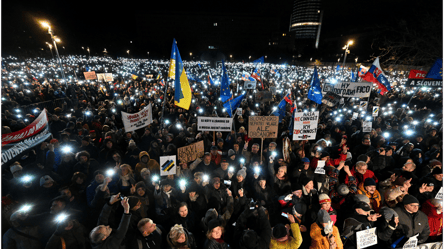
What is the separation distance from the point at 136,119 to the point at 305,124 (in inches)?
211

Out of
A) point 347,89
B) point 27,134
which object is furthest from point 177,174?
point 347,89

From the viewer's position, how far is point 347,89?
27.7 ft

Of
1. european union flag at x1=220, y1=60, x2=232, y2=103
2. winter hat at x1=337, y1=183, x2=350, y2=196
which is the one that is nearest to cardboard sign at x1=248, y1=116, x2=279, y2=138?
winter hat at x1=337, y1=183, x2=350, y2=196

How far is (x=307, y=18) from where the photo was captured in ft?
447

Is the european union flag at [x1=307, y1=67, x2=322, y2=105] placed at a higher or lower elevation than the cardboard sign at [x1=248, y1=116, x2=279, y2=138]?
higher

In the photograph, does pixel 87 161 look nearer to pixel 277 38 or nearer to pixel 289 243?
pixel 289 243

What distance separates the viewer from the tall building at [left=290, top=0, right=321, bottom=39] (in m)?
134

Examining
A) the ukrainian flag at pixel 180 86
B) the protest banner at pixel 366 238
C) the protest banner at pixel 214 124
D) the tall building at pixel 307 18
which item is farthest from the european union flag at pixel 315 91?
the tall building at pixel 307 18

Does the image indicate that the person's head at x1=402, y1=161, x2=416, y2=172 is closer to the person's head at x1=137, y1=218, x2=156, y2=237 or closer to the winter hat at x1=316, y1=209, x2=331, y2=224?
the winter hat at x1=316, y1=209, x2=331, y2=224

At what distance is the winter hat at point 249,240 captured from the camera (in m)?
2.68

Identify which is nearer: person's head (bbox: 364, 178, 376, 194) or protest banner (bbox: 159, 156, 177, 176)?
person's head (bbox: 364, 178, 376, 194)

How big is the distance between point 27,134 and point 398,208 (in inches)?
288

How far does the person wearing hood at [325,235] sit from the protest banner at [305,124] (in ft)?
10.8

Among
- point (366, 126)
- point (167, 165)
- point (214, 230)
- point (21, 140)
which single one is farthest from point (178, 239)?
point (366, 126)
